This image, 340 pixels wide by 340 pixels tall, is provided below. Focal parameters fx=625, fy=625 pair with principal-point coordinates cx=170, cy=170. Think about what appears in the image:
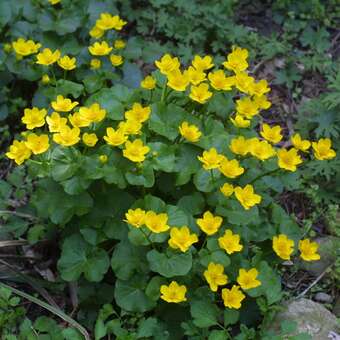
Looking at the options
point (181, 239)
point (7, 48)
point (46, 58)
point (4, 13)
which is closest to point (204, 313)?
point (181, 239)

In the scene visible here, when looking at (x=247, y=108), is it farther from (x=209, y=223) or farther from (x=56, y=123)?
(x=56, y=123)

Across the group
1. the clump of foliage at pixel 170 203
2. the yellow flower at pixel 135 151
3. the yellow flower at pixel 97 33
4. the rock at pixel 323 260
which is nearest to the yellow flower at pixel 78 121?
the clump of foliage at pixel 170 203

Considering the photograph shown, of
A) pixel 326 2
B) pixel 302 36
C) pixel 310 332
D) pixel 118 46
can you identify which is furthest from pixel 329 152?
pixel 326 2

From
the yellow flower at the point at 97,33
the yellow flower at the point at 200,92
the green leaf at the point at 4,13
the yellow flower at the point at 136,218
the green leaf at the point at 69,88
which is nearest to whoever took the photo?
the yellow flower at the point at 136,218

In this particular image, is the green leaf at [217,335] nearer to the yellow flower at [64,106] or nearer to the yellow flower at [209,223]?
the yellow flower at [209,223]

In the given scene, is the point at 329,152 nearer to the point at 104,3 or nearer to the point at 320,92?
the point at 320,92

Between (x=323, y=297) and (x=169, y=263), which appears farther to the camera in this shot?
(x=323, y=297)
